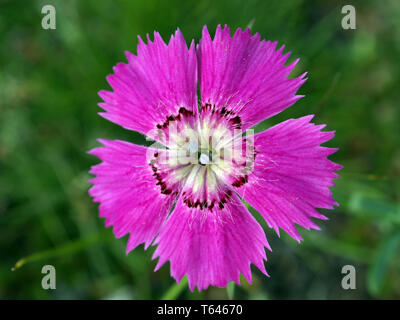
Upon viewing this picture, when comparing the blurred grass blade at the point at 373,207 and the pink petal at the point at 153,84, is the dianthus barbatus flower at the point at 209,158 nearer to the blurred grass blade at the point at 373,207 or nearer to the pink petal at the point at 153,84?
the pink petal at the point at 153,84

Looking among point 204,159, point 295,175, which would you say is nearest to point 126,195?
point 204,159

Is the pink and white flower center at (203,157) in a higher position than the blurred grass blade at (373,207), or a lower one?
higher

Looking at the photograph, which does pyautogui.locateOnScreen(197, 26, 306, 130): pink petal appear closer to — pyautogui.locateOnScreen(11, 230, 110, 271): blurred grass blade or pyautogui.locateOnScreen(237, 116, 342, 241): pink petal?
pyautogui.locateOnScreen(237, 116, 342, 241): pink petal

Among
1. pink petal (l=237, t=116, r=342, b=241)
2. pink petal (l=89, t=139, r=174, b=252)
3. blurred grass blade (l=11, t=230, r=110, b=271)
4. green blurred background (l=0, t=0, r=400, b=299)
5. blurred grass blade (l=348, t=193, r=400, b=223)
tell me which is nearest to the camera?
pink petal (l=237, t=116, r=342, b=241)

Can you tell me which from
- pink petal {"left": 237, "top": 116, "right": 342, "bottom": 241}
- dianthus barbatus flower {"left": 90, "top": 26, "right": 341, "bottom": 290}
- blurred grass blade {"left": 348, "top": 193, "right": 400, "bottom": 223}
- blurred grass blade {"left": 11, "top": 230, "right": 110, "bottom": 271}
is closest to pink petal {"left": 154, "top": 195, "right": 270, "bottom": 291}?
dianthus barbatus flower {"left": 90, "top": 26, "right": 341, "bottom": 290}

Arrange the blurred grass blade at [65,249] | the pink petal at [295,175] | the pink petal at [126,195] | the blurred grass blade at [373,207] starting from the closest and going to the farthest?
the pink petal at [295,175] < the pink petal at [126,195] < the blurred grass blade at [65,249] < the blurred grass blade at [373,207]

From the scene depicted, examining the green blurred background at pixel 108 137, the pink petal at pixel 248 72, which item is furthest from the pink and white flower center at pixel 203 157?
the green blurred background at pixel 108 137
